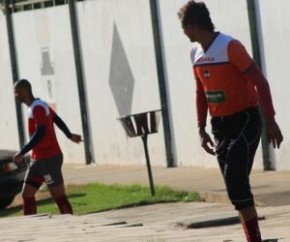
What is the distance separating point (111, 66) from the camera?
76.8 ft

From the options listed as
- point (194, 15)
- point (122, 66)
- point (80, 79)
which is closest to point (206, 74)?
point (194, 15)

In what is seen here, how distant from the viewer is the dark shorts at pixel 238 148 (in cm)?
885

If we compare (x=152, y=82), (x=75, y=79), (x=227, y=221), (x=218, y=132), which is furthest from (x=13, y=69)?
(x=218, y=132)

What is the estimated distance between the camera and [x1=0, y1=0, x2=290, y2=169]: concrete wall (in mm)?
18891

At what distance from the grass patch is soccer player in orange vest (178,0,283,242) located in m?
7.63

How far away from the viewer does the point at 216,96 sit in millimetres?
9031

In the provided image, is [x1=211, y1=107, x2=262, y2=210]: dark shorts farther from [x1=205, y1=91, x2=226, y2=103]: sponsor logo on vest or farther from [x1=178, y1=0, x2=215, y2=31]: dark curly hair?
[x1=178, y1=0, x2=215, y2=31]: dark curly hair

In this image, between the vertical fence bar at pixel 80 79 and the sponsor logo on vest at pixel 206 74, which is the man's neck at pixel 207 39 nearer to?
the sponsor logo on vest at pixel 206 74

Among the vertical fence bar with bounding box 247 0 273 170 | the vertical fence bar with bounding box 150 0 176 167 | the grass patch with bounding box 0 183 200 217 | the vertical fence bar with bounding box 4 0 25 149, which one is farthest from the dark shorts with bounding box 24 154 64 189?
the vertical fence bar with bounding box 4 0 25 149

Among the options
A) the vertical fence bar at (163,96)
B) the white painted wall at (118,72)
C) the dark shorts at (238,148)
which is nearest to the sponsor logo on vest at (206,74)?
the dark shorts at (238,148)

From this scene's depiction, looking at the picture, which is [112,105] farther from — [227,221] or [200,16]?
[200,16]

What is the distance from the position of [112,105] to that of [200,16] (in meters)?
14.8

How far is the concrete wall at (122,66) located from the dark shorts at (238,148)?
31.3 feet

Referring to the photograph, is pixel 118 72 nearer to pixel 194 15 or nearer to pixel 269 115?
pixel 194 15
